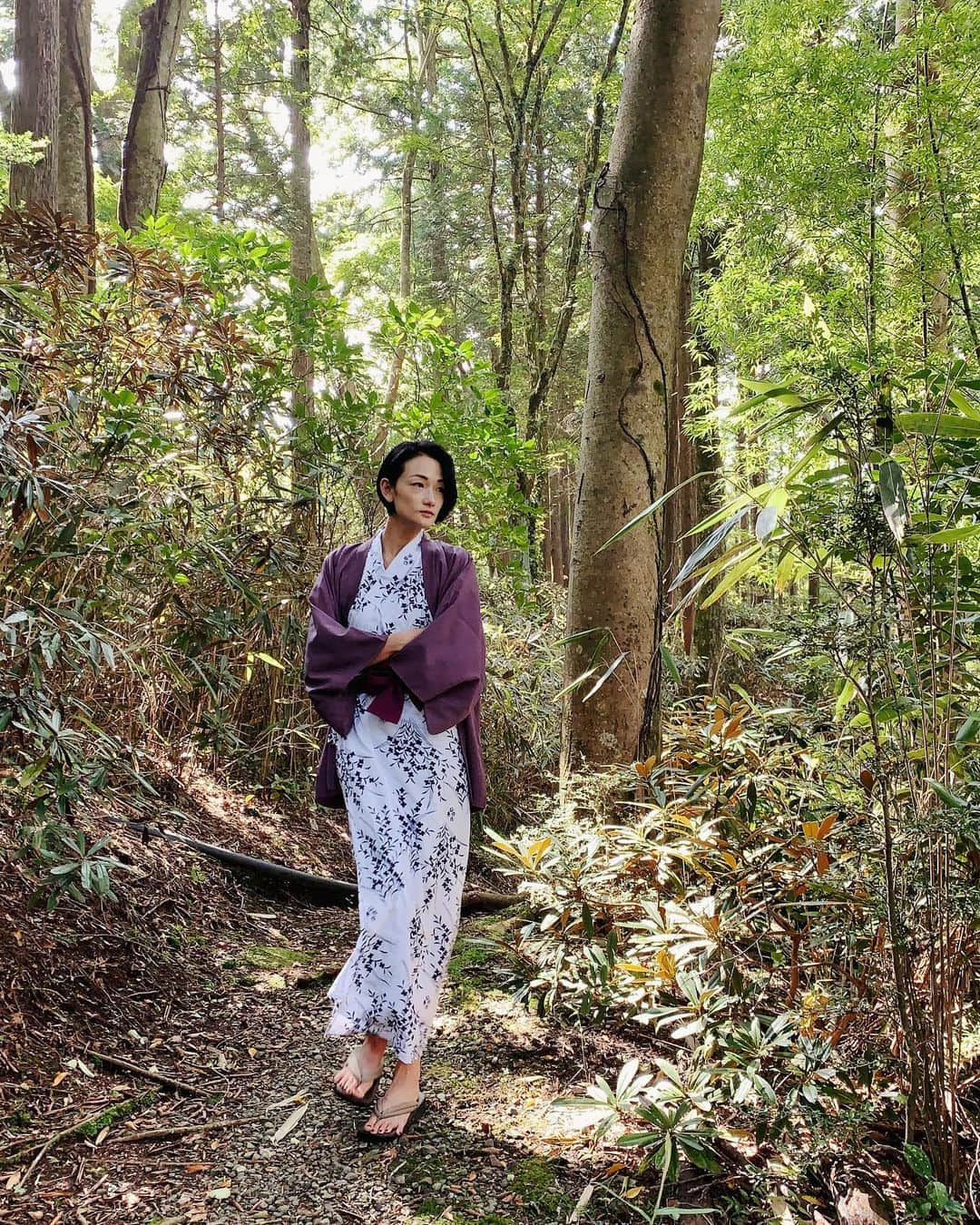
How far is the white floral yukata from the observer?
2332mm

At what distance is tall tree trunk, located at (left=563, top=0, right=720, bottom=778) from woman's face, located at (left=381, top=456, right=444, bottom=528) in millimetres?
632

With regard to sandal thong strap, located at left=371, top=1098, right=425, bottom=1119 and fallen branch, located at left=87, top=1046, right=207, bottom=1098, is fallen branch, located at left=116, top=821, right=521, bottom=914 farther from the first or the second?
sandal thong strap, located at left=371, top=1098, right=425, bottom=1119

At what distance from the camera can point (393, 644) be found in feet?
7.94

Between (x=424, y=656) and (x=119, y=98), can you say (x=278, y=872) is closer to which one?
(x=424, y=656)

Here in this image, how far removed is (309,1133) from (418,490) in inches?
68.2

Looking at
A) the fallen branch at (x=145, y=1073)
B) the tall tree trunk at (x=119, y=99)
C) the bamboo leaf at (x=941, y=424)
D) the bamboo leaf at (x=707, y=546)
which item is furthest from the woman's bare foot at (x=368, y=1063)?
the tall tree trunk at (x=119, y=99)

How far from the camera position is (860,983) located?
1857mm

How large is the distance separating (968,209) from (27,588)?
420cm

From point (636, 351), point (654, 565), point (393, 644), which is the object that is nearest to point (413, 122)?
point (636, 351)

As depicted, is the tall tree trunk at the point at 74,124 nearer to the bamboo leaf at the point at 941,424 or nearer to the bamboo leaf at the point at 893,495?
the bamboo leaf at the point at 941,424

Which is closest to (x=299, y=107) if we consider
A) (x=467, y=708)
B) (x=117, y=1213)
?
(x=467, y=708)

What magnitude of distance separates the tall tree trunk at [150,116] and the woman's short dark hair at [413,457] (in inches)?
162

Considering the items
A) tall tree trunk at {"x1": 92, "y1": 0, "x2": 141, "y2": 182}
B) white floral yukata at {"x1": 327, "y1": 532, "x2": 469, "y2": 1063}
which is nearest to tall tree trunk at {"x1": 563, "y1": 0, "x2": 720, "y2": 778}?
white floral yukata at {"x1": 327, "y1": 532, "x2": 469, "y2": 1063}

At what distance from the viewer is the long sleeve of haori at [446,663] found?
94.0 inches
